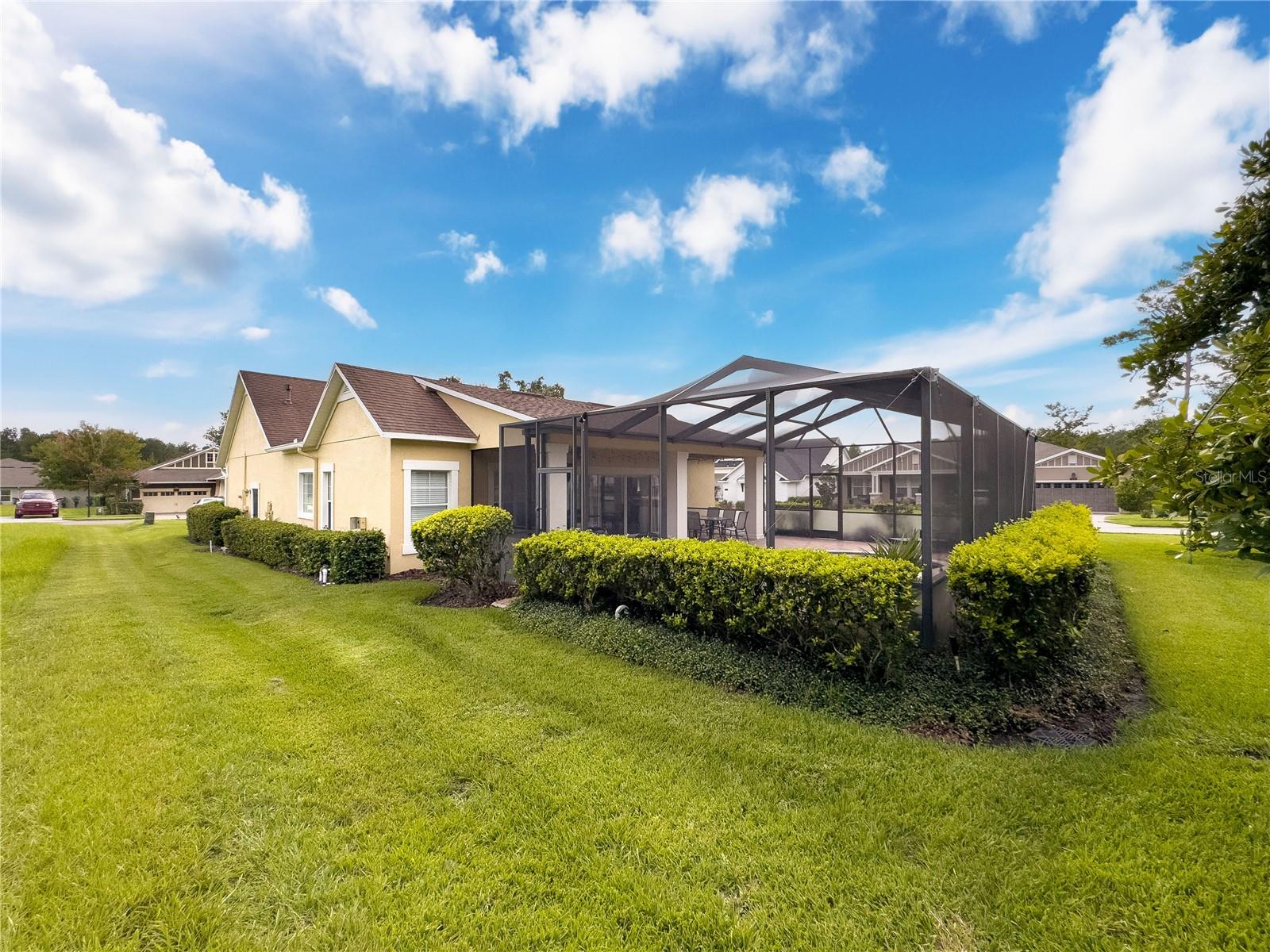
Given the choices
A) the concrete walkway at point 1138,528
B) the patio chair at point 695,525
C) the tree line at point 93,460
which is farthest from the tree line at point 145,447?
the concrete walkway at point 1138,528

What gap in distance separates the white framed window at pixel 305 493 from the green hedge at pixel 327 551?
99 cm

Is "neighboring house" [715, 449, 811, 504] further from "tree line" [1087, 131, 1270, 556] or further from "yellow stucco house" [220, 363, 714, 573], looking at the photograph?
"tree line" [1087, 131, 1270, 556]

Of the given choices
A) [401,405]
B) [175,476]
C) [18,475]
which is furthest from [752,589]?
[18,475]

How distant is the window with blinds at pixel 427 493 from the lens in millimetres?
11383

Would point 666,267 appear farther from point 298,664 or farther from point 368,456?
point 298,664

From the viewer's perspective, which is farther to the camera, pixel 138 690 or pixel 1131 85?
pixel 1131 85

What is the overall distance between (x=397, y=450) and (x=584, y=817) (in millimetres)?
9634

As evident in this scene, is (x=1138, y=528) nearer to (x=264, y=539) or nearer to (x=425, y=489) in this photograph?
(x=425, y=489)

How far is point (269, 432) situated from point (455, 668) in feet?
49.2

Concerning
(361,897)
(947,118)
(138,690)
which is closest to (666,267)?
(947,118)

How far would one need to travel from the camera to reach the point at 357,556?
10570 mm

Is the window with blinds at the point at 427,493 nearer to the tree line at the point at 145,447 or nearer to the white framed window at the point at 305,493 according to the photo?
the white framed window at the point at 305,493

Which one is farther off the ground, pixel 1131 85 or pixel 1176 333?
pixel 1131 85

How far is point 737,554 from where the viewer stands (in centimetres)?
563
